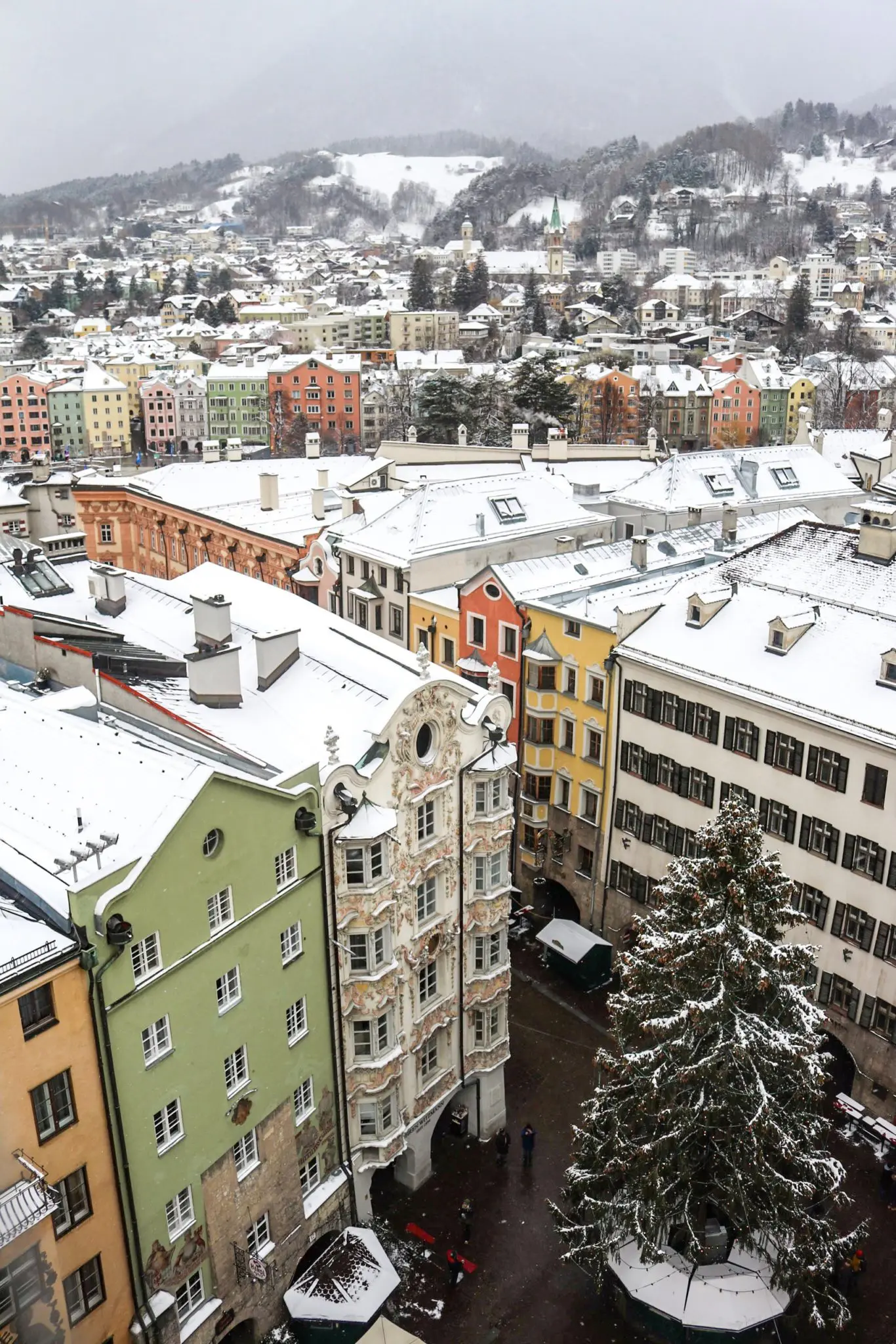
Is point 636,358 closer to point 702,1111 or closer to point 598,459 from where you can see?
point 598,459

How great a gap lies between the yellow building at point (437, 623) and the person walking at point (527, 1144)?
63.4 ft

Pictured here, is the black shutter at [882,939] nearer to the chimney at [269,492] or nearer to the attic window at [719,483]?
the attic window at [719,483]

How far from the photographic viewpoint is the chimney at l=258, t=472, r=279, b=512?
61906 mm

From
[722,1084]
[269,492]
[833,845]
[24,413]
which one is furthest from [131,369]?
[722,1084]

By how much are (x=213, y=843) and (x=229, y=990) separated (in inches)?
145

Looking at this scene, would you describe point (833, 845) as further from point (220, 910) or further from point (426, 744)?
point (220, 910)

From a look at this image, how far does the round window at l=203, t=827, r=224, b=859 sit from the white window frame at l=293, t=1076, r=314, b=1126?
307 inches

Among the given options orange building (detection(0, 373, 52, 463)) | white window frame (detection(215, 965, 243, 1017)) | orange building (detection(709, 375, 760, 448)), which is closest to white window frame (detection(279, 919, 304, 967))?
white window frame (detection(215, 965, 243, 1017))

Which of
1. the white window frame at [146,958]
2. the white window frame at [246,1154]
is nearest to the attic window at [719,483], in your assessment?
the white window frame at [246,1154]

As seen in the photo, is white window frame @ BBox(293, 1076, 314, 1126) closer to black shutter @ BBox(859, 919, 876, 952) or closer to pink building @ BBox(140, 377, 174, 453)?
black shutter @ BBox(859, 919, 876, 952)

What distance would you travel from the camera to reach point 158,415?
16350 cm

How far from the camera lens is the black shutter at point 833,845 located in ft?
113

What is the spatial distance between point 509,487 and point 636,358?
432 ft

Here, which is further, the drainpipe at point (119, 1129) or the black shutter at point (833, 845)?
the black shutter at point (833, 845)
